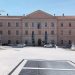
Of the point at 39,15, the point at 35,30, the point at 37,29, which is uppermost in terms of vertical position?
the point at 39,15

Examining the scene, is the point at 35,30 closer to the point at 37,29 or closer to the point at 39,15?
the point at 37,29

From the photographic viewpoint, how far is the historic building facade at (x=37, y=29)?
114 m

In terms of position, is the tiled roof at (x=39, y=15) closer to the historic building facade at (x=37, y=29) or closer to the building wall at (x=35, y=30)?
the historic building facade at (x=37, y=29)

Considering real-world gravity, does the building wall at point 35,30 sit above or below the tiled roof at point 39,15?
below

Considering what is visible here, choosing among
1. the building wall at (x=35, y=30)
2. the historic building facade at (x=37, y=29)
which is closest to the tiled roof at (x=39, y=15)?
the historic building facade at (x=37, y=29)

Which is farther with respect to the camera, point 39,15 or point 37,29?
point 37,29

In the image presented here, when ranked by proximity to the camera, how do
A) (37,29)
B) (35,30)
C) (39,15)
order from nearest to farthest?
1. (39,15)
2. (37,29)
3. (35,30)

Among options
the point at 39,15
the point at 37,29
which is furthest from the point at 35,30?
the point at 39,15

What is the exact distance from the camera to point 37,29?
114562 millimetres

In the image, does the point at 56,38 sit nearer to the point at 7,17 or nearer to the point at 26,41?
the point at 26,41

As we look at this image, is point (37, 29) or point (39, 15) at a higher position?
point (39, 15)

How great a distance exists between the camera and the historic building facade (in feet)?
373

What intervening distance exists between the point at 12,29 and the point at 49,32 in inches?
561

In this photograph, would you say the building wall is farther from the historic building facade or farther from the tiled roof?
the tiled roof
